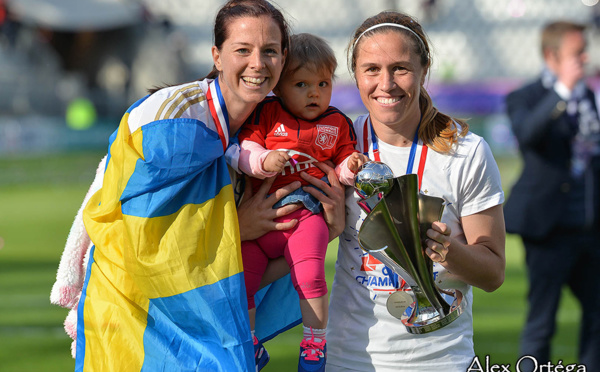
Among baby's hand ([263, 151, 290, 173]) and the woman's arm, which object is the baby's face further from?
the woman's arm

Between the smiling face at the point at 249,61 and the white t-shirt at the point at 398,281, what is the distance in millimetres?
457

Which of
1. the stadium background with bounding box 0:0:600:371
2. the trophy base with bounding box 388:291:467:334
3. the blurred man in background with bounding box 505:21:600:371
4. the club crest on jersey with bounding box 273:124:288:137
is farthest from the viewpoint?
the stadium background with bounding box 0:0:600:371

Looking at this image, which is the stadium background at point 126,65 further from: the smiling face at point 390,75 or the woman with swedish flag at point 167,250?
Answer: the smiling face at point 390,75

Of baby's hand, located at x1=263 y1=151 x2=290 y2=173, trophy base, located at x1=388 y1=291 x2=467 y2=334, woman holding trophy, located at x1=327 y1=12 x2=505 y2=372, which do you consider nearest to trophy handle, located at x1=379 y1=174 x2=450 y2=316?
trophy base, located at x1=388 y1=291 x2=467 y2=334

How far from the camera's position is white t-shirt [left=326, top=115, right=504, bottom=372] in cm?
279

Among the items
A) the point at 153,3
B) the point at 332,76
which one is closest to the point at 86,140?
the point at 153,3

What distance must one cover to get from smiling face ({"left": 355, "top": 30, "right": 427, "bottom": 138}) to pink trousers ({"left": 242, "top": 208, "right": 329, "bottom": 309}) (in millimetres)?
465

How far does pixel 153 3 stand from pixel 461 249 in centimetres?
3043

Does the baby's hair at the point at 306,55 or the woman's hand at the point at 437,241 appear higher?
the baby's hair at the point at 306,55

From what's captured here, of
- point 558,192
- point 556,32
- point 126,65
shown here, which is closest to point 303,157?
point 558,192

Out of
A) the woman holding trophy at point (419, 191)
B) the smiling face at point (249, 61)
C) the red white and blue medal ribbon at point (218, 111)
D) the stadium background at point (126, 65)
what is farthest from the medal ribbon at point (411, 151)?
the stadium background at point (126, 65)

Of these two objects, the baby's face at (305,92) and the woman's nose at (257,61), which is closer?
the woman's nose at (257,61)

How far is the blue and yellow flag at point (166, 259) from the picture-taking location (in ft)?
8.54
